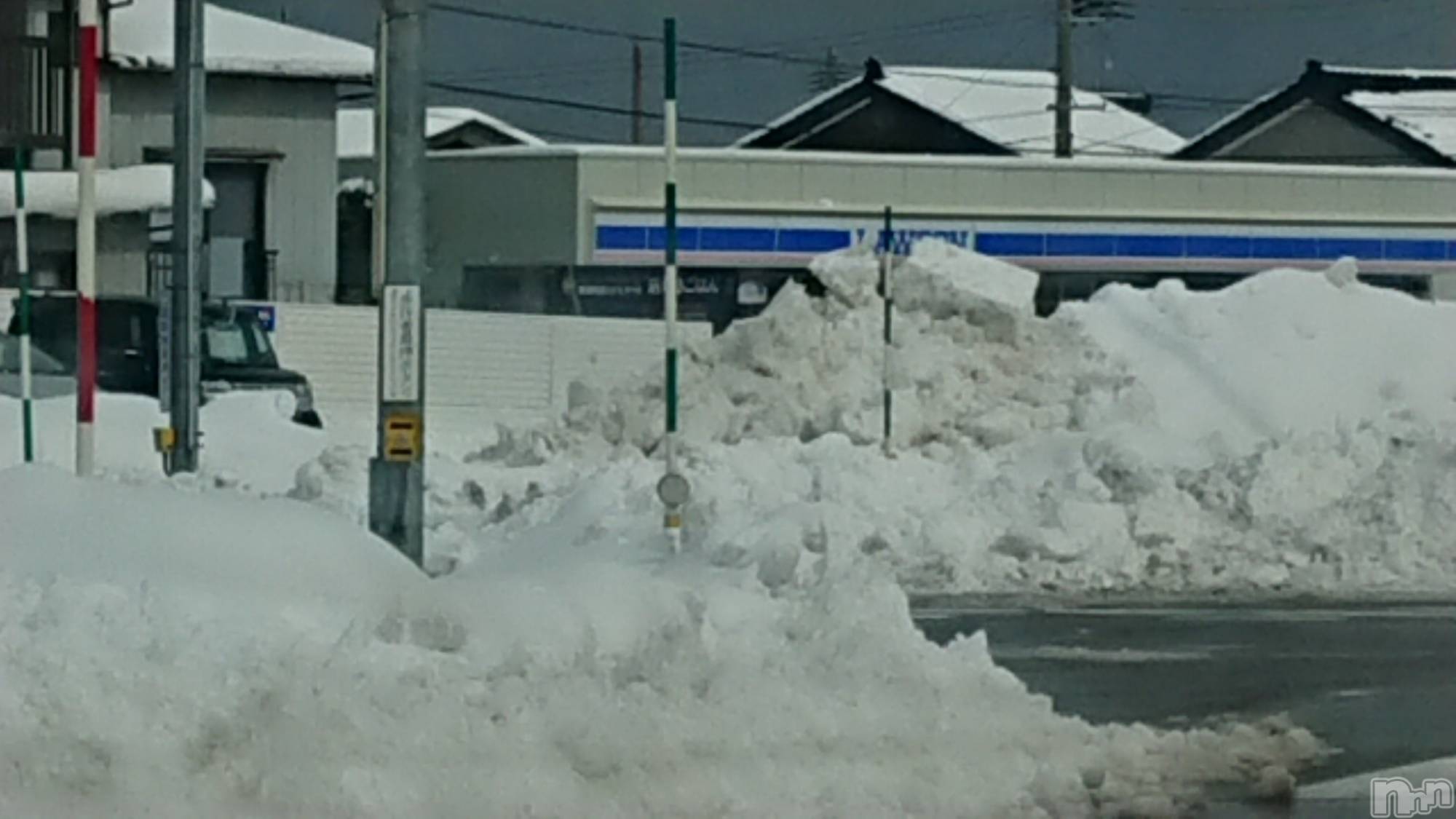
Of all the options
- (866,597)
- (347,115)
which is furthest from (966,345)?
(347,115)

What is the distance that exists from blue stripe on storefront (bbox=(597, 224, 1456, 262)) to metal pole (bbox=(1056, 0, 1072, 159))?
575 cm

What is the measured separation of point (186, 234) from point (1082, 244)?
92.2 feet

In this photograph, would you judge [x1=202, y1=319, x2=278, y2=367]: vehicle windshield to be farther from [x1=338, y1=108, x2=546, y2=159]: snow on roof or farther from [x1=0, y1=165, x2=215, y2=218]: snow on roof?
[x1=338, y1=108, x2=546, y2=159]: snow on roof

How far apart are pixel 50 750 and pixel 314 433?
16015mm

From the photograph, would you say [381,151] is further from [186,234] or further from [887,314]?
[887,314]

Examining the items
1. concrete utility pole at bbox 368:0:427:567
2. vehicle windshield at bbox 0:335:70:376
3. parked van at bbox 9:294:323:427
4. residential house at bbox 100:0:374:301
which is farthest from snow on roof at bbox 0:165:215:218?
concrete utility pole at bbox 368:0:427:567

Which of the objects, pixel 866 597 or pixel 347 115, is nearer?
pixel 866 597

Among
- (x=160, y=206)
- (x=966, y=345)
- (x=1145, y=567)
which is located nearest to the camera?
(x=1145, y=567)

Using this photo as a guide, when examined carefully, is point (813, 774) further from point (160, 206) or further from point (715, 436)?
point (160, 206)

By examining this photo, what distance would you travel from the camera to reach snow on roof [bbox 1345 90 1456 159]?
62375 millimetres

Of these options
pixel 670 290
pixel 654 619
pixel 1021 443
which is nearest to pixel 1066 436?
pixel 1021 443

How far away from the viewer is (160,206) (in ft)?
128

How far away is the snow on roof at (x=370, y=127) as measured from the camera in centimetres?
5597

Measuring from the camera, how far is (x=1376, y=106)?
64625mm
